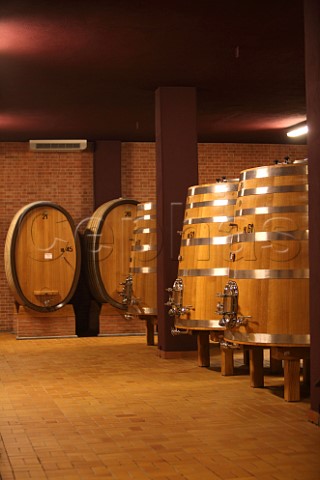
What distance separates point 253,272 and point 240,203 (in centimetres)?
63

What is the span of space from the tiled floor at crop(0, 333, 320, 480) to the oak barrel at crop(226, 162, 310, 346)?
0.58 metres

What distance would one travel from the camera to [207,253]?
7801 millimetres

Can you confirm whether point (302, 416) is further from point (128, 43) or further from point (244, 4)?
point (128, 43)

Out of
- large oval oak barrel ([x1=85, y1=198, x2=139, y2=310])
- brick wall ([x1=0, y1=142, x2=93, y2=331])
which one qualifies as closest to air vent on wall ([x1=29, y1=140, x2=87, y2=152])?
brick wall ([x1=0, y1=142, x2=93, y2=331])

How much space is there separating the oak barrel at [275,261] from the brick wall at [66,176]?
7.19 m

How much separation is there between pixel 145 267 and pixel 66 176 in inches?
149

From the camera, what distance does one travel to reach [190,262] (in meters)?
7.98

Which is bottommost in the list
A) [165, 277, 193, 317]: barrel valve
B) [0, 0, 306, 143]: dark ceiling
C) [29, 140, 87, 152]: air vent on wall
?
[165, 277, 193, 317]: barrel valve

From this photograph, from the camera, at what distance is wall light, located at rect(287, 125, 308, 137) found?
12260mm

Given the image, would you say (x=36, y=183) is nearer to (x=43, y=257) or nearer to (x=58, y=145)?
(x=58, y=145)

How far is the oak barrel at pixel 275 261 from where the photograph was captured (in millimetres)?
6113

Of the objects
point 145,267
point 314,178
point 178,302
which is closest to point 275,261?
point 314,178

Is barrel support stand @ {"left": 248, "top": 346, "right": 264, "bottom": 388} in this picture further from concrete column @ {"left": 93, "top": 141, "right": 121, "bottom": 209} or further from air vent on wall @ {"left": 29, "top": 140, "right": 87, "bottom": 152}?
air vent on wall @ {"left": 29, "top": 140, "right": 87, "bottom": 152}

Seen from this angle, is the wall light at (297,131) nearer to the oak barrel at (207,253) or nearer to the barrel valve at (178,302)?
the oak barrel at (207,253)
